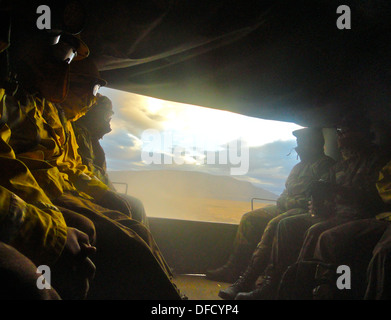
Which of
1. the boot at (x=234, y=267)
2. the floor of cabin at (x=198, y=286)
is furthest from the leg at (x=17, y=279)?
the boot at (x=234, y=267)

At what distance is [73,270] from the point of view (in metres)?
0.76

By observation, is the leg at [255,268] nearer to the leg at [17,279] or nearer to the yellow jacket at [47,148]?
the yellow jacket at [47,148]

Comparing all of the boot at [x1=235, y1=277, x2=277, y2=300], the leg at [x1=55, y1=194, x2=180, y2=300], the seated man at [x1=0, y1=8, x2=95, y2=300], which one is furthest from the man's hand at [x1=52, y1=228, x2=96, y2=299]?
the boot at [x1=235, y1=277, x2=277, y2=300]

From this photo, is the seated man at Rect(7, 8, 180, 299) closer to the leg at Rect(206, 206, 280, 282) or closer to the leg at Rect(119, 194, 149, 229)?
the leg at Rect(119, 194, 149, 229)

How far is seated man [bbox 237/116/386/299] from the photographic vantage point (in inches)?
72.5

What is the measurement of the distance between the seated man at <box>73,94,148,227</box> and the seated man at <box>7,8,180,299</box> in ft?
2.57

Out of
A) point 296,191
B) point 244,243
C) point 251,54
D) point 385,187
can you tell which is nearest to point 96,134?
point 251,54

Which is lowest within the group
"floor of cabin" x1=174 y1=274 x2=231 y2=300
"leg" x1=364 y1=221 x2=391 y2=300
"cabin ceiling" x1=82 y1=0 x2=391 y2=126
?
"floor of cabin" x1=174 y1=274 x2=231 y2=300

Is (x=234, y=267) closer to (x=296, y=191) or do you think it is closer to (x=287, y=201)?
(x=287, y=201)

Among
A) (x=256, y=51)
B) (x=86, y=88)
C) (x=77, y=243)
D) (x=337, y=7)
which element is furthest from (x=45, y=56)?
(x=337, y=7)

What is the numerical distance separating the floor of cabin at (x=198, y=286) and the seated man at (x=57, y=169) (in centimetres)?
115

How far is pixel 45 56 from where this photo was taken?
119cm

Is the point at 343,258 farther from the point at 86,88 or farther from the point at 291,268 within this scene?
the point at 86,88

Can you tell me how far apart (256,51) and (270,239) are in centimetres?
184
